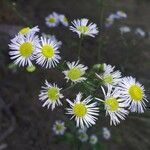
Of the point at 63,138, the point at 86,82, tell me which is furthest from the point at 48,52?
the point at 63,138

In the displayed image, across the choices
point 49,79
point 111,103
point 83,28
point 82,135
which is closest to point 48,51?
point 83,28

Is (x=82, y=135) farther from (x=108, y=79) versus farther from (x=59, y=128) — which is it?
(x=108, y=79)

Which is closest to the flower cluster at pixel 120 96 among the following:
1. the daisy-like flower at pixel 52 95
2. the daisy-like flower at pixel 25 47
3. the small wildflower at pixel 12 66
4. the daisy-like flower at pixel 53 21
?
the daisy-like flower at pixel 52 95

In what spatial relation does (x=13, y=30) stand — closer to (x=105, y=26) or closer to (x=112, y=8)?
(x=105, y=26)

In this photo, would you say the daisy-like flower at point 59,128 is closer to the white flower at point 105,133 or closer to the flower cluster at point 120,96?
the white flower at point 105,133

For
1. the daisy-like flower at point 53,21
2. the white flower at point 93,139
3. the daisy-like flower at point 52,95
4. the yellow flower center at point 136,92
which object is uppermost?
the daisy-like flower at point 53,21

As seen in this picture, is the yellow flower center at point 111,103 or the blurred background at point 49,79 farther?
the blurred background at point 49,79

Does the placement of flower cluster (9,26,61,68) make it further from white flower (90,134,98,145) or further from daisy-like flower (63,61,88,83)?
white flower (90,134,98,145)
